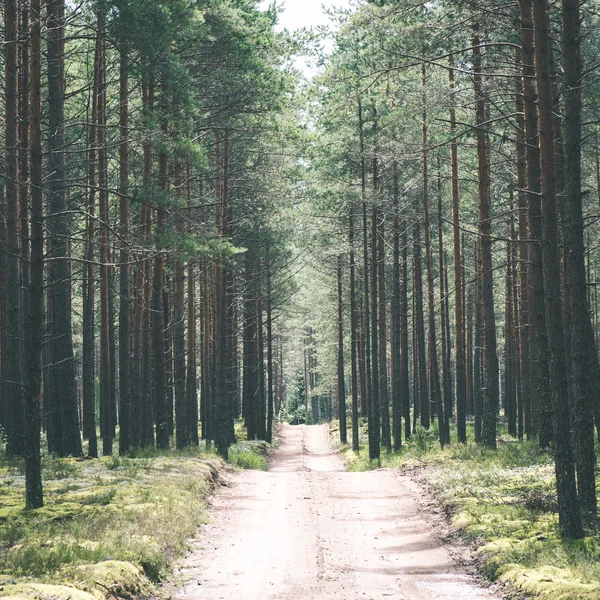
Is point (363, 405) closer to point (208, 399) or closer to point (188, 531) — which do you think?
point (208, 399)

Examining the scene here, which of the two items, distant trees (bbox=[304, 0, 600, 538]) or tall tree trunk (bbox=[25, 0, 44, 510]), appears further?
tall tree trunk (bbox=[25, 0, 44, 510])

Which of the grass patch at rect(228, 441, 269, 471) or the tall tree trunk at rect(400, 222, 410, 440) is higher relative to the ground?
the tall tree trunk at rect(400, 222, 410, 440)

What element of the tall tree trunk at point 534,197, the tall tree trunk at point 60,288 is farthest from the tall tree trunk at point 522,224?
the tall tree trunk at point 60,288

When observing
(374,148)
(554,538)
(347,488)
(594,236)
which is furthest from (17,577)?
(594,236)

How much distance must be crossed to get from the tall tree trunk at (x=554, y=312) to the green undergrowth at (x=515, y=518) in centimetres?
52

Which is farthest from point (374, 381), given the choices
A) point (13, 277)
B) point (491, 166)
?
point (13, 277)

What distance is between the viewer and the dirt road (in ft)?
26.2

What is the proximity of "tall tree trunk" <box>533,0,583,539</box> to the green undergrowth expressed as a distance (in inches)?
20.5

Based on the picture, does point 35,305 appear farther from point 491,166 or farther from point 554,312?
point 491,166

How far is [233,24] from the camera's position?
17.7 m

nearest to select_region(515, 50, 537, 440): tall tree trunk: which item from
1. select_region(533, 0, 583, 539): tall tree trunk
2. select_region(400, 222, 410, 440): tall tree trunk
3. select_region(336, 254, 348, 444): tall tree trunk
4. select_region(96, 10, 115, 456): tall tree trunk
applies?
select_region(533, 0, 583, 539): tall tree trunk

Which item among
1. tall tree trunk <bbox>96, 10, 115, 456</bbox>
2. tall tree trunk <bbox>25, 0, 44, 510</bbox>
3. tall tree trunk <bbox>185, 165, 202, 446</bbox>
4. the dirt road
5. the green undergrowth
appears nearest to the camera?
the green undergrowth

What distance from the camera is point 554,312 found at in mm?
9062

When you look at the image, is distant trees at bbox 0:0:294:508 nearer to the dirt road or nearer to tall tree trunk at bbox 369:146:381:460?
the dirt road
